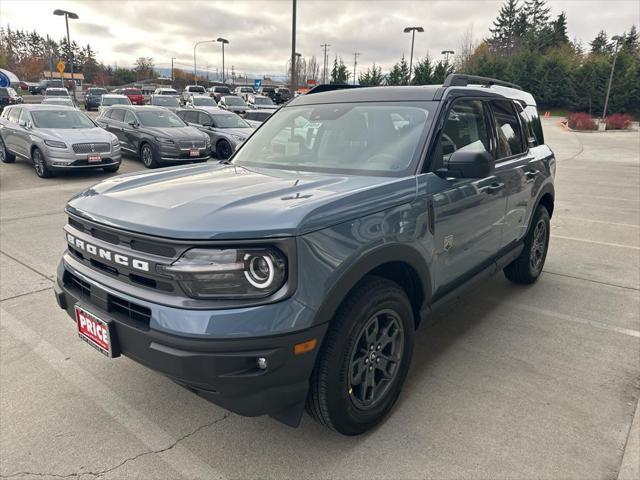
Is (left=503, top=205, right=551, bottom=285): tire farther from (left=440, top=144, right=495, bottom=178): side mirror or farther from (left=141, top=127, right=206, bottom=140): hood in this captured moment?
(left=141, top=127, right=206, bottom=140): hood

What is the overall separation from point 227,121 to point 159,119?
2.12 meters

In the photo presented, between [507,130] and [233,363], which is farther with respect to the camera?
[507,130]

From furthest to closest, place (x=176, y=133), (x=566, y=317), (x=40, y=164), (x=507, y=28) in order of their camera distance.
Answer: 1. (x=507, y=28)
2. (x=176, y=133)
3. (x=40, y=164)
4. (x=566, y=317)

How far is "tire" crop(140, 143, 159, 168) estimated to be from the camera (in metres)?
12.5

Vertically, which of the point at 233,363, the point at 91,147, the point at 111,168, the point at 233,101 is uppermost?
the point at 233,101

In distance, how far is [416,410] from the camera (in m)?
2.86

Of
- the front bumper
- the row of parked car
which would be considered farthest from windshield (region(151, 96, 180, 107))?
the front bumper

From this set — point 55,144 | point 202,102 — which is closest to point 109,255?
point 55,144

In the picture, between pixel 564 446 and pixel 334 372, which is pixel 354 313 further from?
pixel 564 446

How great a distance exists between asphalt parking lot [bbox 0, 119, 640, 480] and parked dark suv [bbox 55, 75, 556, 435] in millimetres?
325

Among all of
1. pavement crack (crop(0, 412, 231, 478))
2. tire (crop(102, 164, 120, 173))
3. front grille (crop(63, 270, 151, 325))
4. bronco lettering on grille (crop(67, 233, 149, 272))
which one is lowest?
pavement crack (crop(0, 412, 231, 478))

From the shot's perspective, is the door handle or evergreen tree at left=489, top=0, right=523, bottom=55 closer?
the door handle

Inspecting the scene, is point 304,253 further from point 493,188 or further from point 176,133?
point 176,133

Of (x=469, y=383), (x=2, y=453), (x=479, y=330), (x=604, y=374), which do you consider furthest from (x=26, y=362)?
(x=604, y=374)
